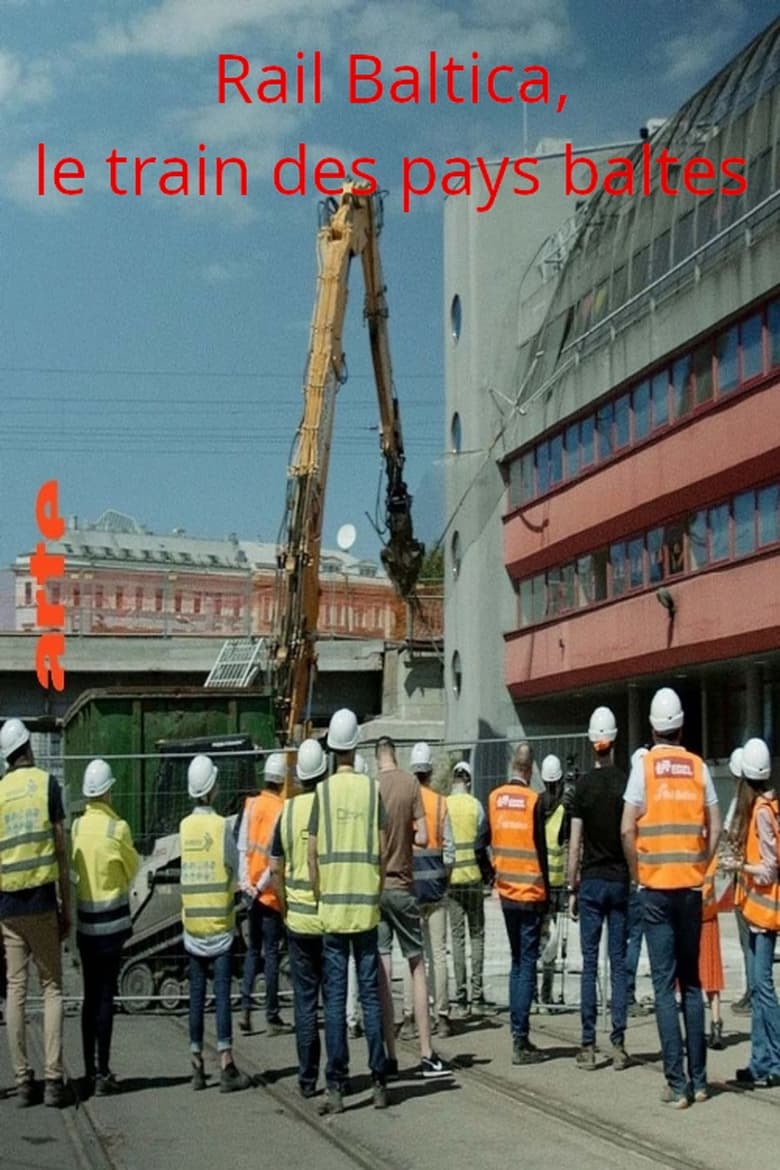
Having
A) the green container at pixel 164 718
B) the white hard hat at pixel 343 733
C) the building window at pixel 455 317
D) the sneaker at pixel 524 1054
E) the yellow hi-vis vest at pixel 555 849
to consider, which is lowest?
the sneaker at pixel 524 1054

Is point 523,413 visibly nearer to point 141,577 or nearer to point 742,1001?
point 742,1001

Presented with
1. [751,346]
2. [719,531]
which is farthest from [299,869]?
[719,531]

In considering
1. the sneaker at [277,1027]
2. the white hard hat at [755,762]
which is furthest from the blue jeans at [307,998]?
the sneaker at [277,1027]

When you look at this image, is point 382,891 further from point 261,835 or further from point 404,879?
point 261,835

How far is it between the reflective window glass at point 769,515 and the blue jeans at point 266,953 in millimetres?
17916

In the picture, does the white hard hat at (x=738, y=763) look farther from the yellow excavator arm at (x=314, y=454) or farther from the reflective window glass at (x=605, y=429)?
the reflective window glass at (x=605, y=429)

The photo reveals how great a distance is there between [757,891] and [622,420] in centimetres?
2781

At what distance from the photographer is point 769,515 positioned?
31.1 meters

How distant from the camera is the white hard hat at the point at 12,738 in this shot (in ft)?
37.7

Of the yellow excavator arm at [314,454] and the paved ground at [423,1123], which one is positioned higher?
the yellow excavator arm at [314,454]

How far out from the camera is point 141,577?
9419 cm

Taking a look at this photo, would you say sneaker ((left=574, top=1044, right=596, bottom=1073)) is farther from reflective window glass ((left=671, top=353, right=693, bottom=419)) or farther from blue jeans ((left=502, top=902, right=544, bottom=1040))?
reflective window glass ((left=671, top=353, right=693, bottom=419))

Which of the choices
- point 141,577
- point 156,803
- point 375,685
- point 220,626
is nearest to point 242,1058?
point 156,803

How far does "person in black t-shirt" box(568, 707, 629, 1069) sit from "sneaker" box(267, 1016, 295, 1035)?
3.36m
